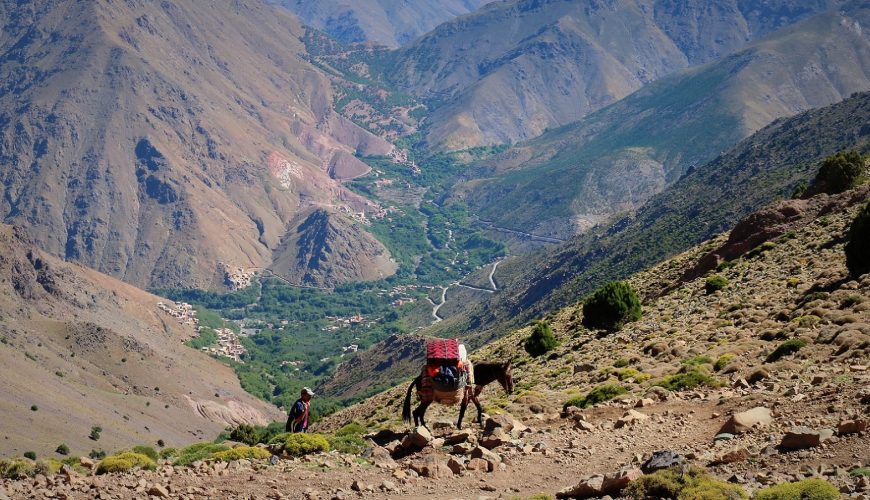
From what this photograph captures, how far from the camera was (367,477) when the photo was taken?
25.8 meters

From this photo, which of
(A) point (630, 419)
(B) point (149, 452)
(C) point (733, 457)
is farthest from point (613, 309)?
(C) point (733, 457)

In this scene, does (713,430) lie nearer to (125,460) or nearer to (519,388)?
(125,460)

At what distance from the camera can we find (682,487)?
797 inches

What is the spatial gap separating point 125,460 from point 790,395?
21453 mm

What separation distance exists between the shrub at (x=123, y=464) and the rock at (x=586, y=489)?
12752 mm

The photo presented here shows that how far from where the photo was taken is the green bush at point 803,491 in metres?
18.2

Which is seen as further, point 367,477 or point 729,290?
point 729,290

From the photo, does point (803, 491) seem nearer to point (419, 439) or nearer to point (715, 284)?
point (419, 439)

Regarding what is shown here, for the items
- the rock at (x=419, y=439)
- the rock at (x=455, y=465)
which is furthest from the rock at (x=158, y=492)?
the rock at (x=419, y=439)

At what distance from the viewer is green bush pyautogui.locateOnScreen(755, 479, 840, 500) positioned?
18.2 meters

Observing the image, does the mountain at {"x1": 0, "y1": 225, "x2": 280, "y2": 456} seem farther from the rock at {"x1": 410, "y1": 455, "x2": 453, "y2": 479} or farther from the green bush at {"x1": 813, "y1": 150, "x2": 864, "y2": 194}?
the green bush at {"x1": 813, "y1": 150, "x2": 864, "y2": 194}

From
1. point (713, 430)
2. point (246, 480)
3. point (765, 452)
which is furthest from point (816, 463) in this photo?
point (246, 480)

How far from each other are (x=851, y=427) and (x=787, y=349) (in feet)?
44.2

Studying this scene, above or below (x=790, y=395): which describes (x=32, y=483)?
above
